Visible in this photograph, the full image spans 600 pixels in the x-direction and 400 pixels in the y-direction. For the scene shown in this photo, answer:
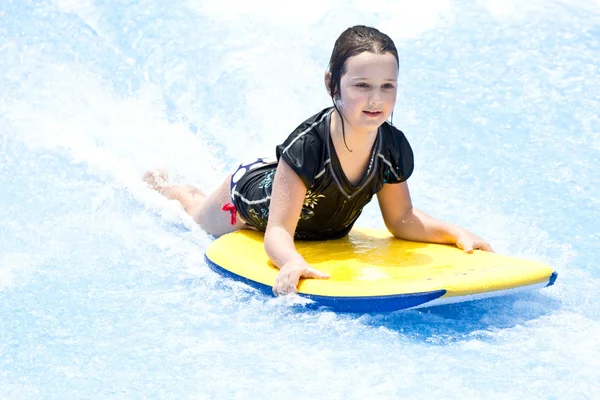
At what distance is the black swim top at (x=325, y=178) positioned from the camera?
340cm

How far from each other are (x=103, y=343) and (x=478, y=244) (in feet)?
4.95

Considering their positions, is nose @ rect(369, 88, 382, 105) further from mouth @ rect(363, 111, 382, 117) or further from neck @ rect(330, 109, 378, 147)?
neck @ rect(330, 109, 378, 147)

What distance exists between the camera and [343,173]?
3447 millimetres

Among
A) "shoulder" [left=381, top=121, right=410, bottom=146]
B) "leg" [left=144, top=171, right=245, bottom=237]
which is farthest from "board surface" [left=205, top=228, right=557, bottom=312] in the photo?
"shoulder" [left=381, top=121, right=410, bottom=146]

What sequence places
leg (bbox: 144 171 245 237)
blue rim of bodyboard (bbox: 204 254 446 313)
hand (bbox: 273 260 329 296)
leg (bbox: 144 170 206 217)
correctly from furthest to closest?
leg (bbox: 144 170 206 217) < leg (bbox: 144 171 245 237) < hand (bbox: 273 260 329 296) < blue rim of bodyboard (bbox: 204 254 446 313)

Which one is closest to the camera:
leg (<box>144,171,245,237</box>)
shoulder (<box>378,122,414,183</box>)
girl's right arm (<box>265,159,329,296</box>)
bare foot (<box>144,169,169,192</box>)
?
girl's right arm (<box>265,159,329,296</box>)

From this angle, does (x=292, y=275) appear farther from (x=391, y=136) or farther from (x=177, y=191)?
(x=177, y=191)

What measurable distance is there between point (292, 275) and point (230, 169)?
213 cm

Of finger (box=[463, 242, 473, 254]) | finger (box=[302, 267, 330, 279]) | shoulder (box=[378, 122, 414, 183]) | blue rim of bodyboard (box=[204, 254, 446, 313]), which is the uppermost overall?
shoulder (box=[378, 122, 414, 183])

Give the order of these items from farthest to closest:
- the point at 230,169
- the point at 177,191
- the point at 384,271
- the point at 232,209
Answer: the point at 230,169, the point at 177,191, the point at 232,209, the point at 384,271

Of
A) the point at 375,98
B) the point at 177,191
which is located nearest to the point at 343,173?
the point at 375,98

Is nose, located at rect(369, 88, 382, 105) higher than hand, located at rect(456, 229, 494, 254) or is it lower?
higher

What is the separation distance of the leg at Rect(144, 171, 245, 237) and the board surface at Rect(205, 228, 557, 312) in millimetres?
262

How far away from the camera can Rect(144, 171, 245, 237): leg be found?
4148 millimetres
